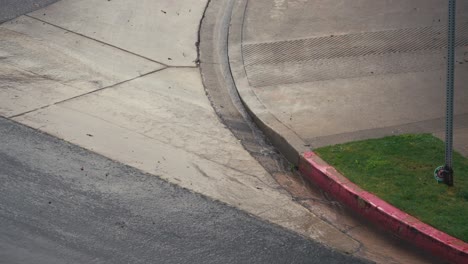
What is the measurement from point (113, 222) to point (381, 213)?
2388mm

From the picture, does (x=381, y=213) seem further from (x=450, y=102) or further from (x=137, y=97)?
(x=137, y=97)

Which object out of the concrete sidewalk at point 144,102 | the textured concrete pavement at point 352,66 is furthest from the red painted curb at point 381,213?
the textured concrete pavement at point 352,66

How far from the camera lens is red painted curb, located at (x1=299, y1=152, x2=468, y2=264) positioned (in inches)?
291

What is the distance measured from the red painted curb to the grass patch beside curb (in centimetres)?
8

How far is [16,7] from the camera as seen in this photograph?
1313cm

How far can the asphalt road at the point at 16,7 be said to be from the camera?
12.8m

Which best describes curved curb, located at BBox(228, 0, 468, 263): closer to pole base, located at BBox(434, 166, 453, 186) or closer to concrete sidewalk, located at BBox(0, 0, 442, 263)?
concrete sidewalk, located at BBox(0, 0, 442, 263)

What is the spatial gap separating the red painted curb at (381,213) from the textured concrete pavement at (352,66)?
0.61 meters

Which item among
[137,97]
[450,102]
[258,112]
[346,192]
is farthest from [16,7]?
[450,102]

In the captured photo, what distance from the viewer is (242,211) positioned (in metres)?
8.00

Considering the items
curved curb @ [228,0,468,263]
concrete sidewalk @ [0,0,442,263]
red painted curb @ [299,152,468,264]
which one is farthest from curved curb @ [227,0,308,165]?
concrete sidewalk @ [0,0,442,263]

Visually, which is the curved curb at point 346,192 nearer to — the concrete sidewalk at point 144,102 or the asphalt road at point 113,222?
the concrete sidewalk at point 144,102

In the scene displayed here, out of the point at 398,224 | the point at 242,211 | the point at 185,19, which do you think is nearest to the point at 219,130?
the point at 242,211

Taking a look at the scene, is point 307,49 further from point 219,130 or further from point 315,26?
point 219,130
